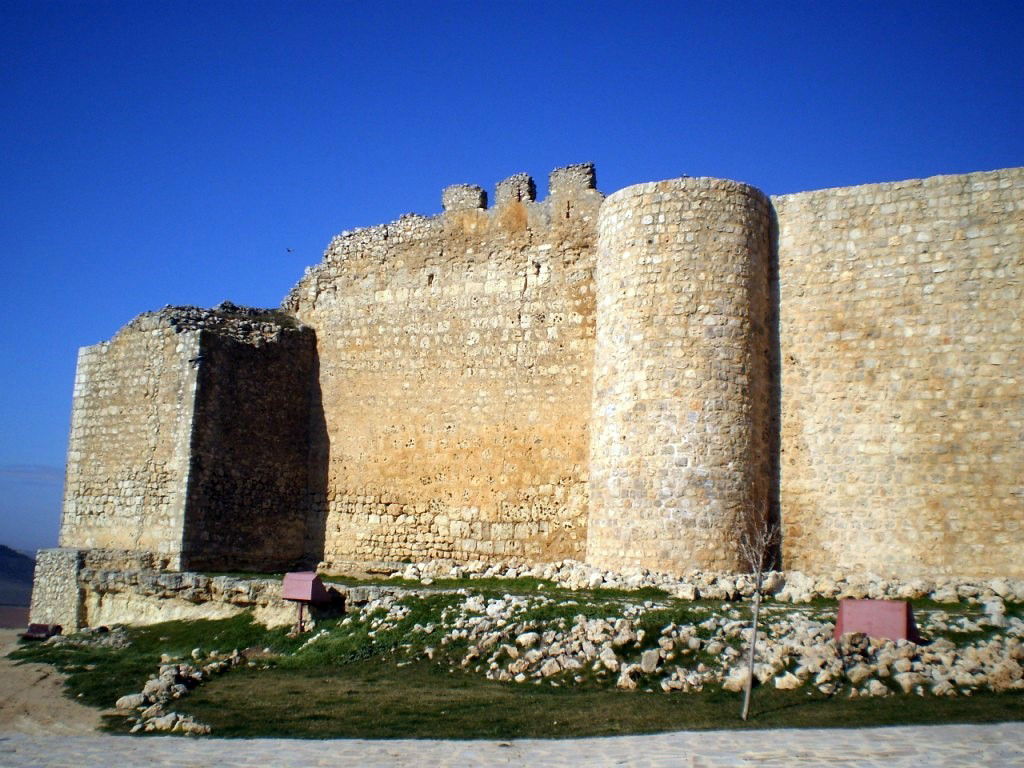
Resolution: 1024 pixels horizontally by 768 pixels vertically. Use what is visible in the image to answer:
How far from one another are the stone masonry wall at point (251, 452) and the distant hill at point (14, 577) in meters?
24.2

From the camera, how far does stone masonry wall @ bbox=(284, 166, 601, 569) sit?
15.9 metres

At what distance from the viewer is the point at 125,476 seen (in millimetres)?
17969

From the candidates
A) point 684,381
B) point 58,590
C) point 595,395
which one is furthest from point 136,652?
point 684,381

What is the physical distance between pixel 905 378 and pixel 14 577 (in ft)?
146

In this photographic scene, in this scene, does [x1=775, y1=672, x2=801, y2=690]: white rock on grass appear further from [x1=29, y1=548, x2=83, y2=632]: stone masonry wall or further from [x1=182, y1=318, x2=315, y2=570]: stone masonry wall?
[x1=29, y1=548, x2=83, y2=632]: stone masonry wall

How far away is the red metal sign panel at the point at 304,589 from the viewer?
13.1 m

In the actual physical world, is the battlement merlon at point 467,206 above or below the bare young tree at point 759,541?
above

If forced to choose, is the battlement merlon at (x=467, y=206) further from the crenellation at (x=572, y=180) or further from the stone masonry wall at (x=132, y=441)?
the stone masonry wall at (x=132, y=441)

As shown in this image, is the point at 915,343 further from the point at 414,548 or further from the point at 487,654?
the point at 414,548

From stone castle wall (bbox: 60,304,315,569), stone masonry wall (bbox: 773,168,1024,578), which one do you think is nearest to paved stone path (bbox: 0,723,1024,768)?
stone masonry wall (bbox: 773,168,1024,578)

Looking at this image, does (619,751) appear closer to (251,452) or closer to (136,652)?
(136,652)

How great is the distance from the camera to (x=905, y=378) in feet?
43.5

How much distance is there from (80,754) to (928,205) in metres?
11.6

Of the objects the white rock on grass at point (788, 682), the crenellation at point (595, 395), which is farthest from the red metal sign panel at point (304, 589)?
the white rock on grass at point (788, 682)
